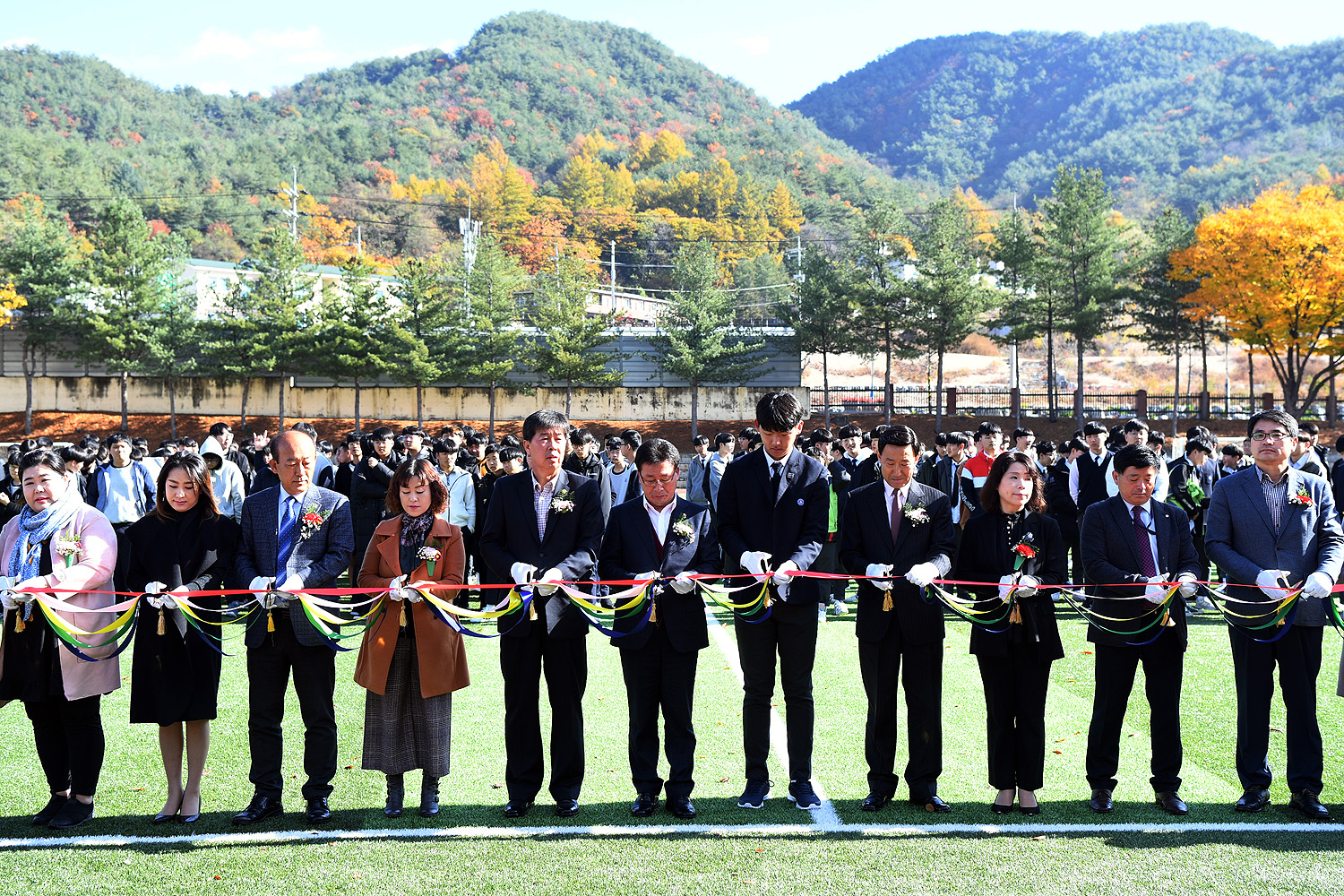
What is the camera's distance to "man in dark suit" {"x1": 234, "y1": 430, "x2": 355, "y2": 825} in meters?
4.96

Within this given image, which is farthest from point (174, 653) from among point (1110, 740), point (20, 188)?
point (20, 188)

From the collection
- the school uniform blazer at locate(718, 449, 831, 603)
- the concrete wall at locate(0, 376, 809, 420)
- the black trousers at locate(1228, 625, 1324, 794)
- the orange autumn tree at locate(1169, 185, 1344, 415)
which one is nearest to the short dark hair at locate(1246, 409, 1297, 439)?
the black trousers at locate(1228, 625, 1324, 794)

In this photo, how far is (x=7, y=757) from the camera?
596cm

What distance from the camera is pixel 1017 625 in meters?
5.02

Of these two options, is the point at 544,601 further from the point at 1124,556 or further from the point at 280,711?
the point at 1124,556

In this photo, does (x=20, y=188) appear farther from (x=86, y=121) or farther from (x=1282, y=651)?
(x=1282, y=651)

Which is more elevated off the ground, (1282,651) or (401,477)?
(401,477)

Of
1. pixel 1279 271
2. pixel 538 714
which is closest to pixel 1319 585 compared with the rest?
pixel 538 714

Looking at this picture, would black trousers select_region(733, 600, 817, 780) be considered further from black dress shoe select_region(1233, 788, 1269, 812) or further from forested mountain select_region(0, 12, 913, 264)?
forested mountain select_region(0, 12, 913, 264)

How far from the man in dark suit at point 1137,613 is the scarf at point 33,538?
525 cm

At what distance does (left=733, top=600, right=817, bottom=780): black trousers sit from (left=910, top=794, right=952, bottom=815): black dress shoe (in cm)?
58

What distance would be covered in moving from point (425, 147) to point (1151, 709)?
3882 inches

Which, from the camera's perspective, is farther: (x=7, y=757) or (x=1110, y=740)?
(x=7, y=757)

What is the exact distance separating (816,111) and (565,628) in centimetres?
18479
